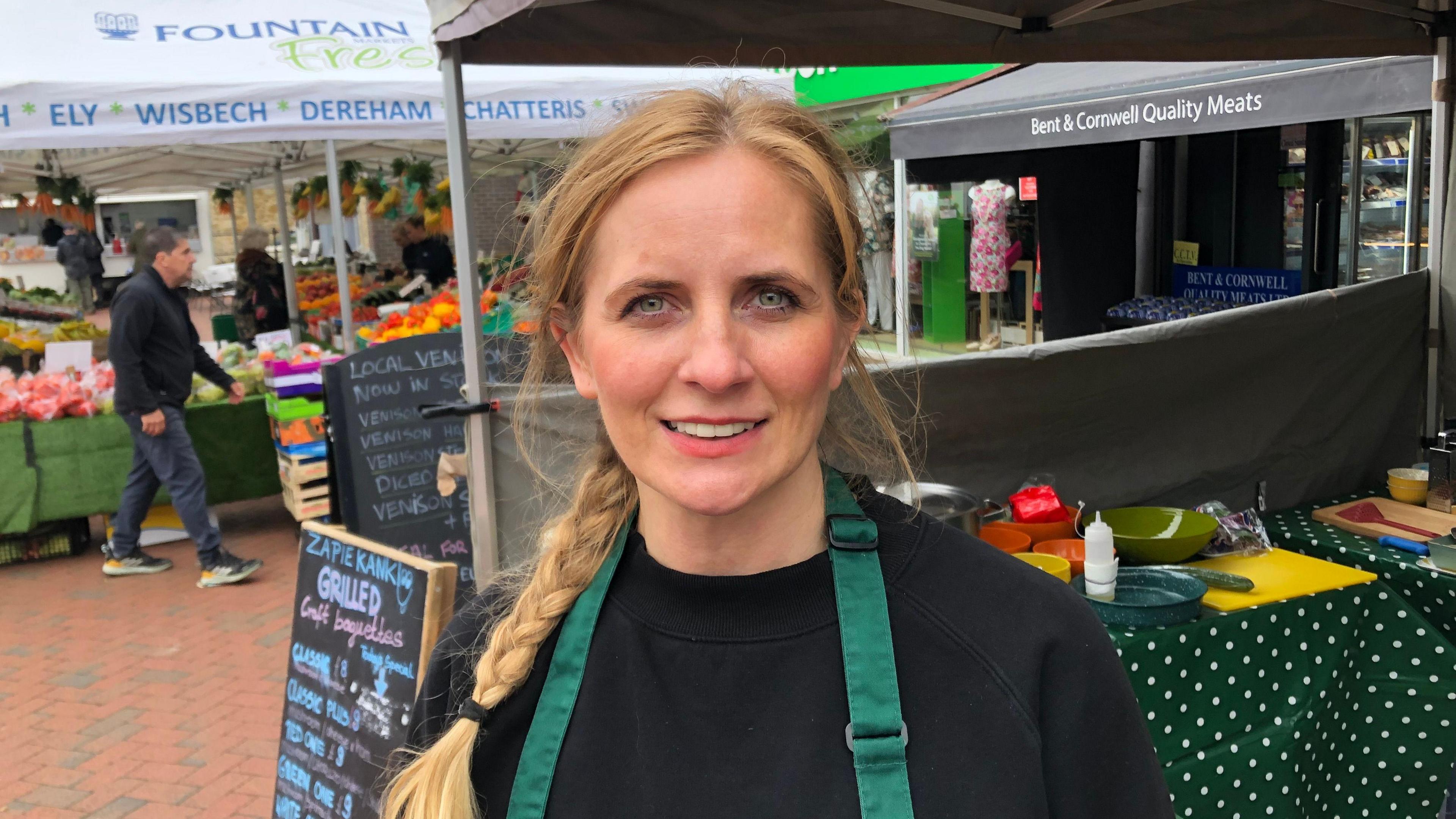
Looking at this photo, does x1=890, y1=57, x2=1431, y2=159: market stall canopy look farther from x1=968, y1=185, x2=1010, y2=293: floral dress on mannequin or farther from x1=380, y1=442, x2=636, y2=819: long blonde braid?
x1=380, y1=442, x2=636, y2=819: long blonde braid

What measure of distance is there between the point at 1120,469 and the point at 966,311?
28.4ft

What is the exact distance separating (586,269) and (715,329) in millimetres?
204

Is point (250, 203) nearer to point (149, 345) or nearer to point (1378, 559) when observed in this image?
point (149, 345)

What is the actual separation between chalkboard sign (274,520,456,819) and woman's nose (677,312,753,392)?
1778 millimetres

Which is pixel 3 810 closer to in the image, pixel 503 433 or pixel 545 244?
pixel 503 433

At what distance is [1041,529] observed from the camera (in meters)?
3.04

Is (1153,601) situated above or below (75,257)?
below

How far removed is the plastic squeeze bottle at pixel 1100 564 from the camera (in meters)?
2.63

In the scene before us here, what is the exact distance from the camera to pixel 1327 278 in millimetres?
8055

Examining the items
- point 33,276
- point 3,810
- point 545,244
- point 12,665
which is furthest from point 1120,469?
point 33,276

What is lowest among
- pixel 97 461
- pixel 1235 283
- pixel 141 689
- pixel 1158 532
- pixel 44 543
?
pixel 141 689

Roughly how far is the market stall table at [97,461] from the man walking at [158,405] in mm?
376

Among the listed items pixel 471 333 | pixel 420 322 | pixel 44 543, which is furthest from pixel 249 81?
pixel 471 333

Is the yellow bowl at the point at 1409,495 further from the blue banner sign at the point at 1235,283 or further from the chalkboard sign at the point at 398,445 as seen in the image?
the blue banner sign at the point at 1235,283
